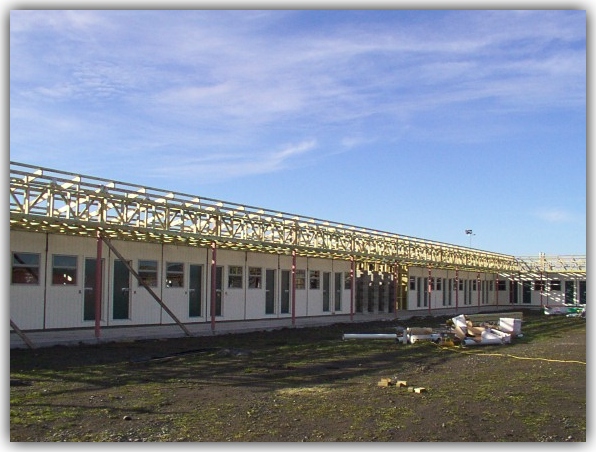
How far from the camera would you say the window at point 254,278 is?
26.9 meters

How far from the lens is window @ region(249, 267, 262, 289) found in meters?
26.9

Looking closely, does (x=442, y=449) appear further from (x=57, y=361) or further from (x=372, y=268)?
(x=372, y=268)

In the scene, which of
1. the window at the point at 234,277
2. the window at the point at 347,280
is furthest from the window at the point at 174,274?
the window at the point at 347,280

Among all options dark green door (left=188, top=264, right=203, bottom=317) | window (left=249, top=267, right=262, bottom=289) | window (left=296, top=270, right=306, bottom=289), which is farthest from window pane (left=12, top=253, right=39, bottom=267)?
window (left=296, top=270, right=306, bottom=289)

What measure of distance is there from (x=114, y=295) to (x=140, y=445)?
13859 mm

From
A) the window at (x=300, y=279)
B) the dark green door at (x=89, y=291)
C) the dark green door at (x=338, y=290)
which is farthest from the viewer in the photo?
the dark green door at (x=338, y=290)

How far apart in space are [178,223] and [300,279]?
407 inches

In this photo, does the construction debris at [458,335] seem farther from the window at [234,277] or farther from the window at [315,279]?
the window at [315,279]

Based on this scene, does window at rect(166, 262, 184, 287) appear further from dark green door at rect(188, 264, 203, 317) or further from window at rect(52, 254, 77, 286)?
window at rect(52, 254, 77, 286)

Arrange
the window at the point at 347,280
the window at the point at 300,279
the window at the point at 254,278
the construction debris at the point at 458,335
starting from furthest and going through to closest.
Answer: the window at the point at 347,280
the window at the point at 300,279
the window at the point at 254,278
the construction debris at the point at 458,335

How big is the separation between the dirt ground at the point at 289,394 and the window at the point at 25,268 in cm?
318

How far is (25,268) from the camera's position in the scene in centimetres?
1855

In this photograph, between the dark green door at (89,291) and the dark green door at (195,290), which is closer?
the dark green door at (89,291)

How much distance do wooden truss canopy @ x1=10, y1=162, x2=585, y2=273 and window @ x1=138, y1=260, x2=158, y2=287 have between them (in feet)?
2.81
